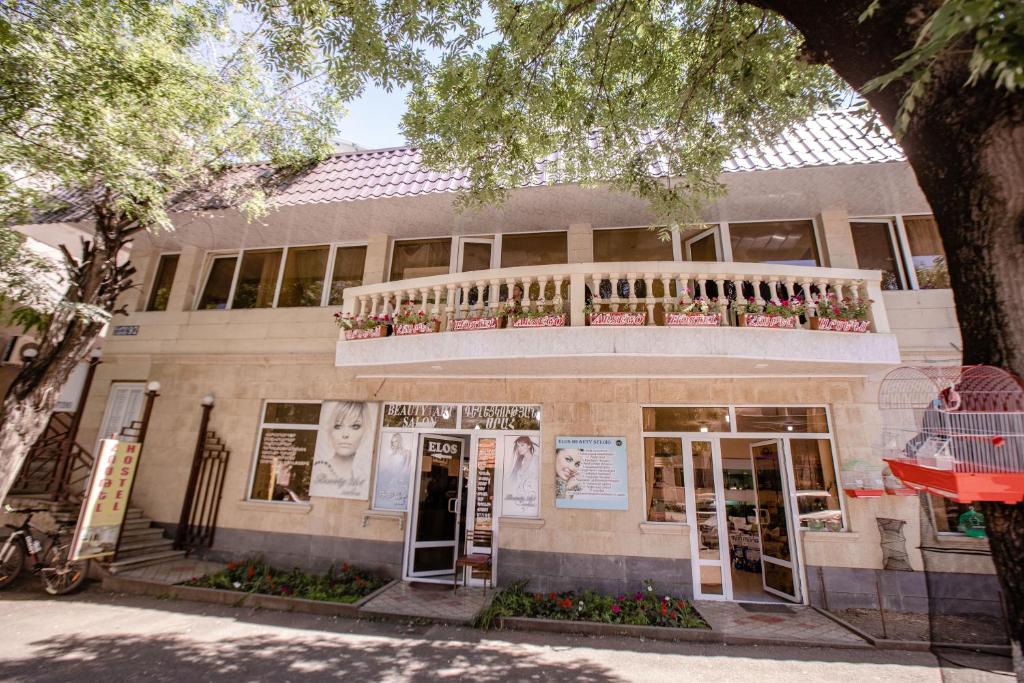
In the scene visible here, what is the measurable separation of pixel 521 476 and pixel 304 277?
6.77m

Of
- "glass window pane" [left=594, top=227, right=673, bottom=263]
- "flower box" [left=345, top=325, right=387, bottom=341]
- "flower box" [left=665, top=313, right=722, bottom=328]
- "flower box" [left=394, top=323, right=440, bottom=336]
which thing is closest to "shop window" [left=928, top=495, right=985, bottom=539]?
"flower box" [left=665, top=313, right=722, bottom=328]

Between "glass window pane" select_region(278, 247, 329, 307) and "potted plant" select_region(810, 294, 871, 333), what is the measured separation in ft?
31.7

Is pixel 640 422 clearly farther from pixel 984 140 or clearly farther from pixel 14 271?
pixel 14 271

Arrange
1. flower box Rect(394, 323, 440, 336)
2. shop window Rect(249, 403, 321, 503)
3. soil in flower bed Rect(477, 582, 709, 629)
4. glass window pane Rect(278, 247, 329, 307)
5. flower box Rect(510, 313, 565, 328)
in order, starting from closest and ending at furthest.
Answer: soil in flower bed Rect(477, 582, 709, 629)
flower box Rect(510, 313, 565, 328)
flower box Rect(394, 323, 440, 336)
shop window Rect(249, 403, 321, 503)
glass window pane Rect(278, 247, 329, 307)

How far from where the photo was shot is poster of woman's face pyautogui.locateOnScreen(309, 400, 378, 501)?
829 cm

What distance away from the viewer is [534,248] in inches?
368

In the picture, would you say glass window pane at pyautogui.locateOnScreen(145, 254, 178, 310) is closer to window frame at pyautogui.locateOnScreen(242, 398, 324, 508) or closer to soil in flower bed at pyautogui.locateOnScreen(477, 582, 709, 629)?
window frame at pyautogui.locateOnScreen(242, 398, 324, 508)

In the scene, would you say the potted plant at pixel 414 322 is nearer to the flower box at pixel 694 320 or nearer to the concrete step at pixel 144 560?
the flower box at pixel 694 320

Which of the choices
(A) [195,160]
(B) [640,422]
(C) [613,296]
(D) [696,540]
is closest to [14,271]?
(A) [195,160]

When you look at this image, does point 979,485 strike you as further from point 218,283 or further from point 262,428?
point 218,283

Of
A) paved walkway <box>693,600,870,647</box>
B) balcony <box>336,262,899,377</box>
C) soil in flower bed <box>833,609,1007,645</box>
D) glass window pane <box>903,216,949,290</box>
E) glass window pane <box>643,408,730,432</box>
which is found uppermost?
glass window pane <box>903,216,949,290</box>

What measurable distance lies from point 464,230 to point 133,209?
560 cm

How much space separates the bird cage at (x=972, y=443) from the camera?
7.12 ft

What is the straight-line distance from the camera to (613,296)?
6887 millimetres
